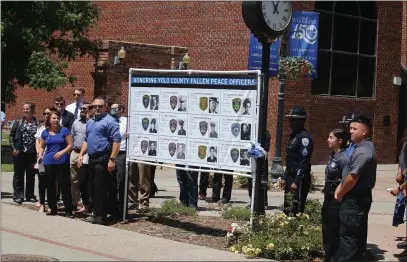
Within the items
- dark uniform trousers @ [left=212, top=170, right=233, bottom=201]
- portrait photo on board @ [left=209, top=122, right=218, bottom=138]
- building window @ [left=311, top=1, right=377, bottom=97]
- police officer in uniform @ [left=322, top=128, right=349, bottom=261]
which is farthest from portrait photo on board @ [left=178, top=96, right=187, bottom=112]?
building window @ [left=311, top=1, right=377, bottom=97]

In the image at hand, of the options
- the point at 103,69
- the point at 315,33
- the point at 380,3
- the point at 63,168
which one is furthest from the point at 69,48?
the point at 63,168

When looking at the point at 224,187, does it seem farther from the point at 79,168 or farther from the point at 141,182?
the point at 79,168

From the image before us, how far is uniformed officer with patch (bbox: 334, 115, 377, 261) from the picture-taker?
775 centimetres

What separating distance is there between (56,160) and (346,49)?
16647mm

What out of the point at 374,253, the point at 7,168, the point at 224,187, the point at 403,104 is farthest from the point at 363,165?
the point at 403,104

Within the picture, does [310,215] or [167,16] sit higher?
[167,16]

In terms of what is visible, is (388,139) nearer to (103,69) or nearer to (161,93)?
(103,69)

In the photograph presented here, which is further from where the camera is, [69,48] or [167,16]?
[167,16]

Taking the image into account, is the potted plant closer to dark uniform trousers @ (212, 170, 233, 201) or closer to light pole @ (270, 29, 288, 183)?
light pole @ (270, 29, 288, 183)

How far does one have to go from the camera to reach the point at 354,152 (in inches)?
309

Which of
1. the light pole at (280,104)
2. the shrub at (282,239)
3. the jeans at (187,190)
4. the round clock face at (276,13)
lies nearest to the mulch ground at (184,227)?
the shrub at (282,239)

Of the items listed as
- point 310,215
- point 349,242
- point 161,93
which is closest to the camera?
point 349,242

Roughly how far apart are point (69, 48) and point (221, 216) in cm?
1573

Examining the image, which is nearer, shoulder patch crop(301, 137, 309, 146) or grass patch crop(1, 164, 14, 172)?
shoulder patch crop(301, 137, 309, 146)
